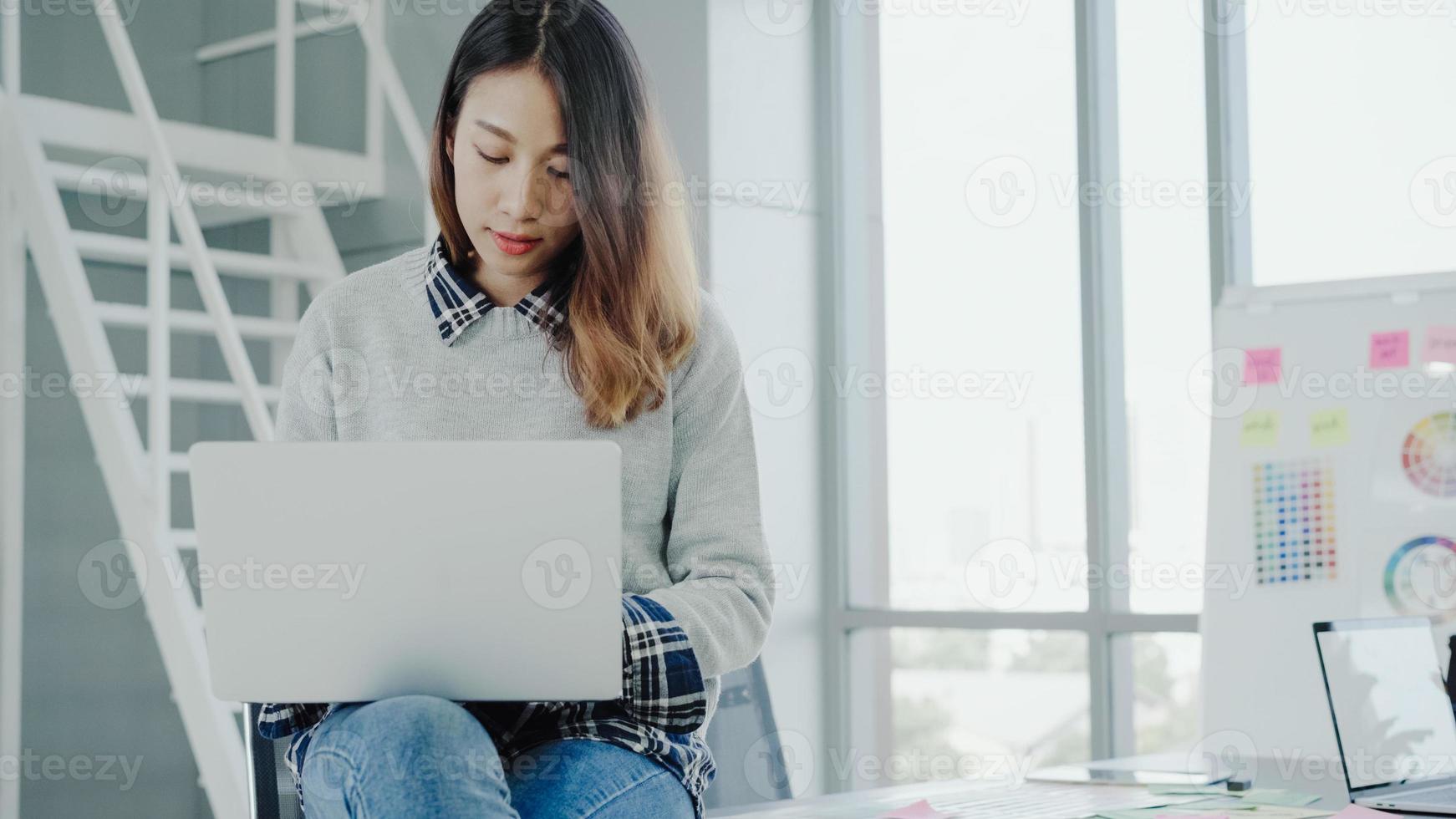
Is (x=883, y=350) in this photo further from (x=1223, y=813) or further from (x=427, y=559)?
(x=427, y=559)

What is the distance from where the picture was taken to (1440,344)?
273 centimetres

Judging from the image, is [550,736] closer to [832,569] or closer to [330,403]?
[330,403]

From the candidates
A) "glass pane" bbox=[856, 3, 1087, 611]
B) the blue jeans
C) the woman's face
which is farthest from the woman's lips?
"glass pane" bbox=[856, 3, 1087, 611]

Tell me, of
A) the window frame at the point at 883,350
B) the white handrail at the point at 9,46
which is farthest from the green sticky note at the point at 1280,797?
the white handrail at the point at 9,46

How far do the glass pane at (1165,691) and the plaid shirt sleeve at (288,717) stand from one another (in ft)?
8.57

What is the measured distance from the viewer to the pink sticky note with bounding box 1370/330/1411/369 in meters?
2.77

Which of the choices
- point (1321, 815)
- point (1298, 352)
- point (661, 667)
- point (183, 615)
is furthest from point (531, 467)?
point (183, 615)

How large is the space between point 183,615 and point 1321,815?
8.25 ft

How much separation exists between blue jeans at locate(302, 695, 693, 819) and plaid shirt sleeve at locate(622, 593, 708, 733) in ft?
0.19

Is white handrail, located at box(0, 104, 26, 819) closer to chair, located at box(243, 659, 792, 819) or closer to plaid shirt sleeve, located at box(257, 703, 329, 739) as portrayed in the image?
chair, located at box(243, 659, 792, 819)

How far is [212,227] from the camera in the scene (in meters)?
4.02

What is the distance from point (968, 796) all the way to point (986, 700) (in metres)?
2.14

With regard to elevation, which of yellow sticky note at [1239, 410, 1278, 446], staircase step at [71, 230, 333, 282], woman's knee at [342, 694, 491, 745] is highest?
staircase step at [71, 230, 333, 282]

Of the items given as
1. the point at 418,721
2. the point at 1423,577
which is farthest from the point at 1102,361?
the point at 418,721
